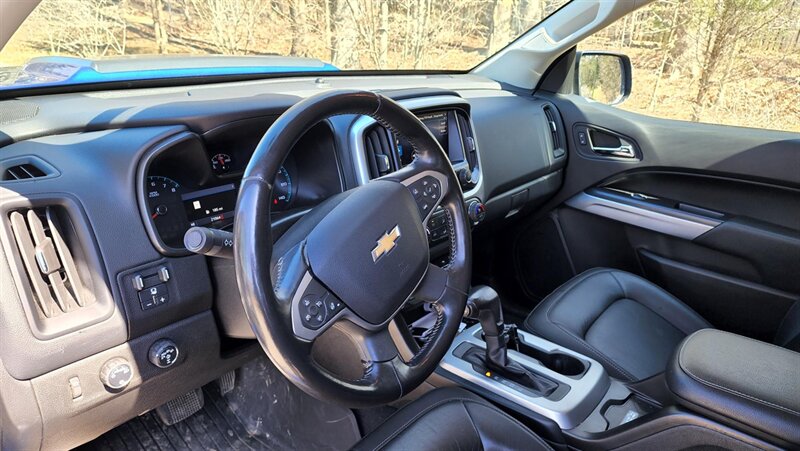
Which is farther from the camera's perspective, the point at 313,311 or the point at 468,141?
the point at 468,141

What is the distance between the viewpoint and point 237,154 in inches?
61.7

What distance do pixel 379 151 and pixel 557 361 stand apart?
830 mm

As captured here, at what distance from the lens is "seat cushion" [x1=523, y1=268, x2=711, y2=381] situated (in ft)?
5.95

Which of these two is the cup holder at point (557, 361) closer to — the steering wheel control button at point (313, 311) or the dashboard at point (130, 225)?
the dashboard at point (130, 225)

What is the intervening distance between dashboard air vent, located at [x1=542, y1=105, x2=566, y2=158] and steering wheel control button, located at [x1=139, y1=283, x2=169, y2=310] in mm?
1883

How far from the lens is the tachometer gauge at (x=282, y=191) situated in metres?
1.62

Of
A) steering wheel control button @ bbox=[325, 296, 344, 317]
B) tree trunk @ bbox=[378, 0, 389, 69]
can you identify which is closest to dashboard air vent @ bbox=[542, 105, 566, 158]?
tree trunk @ bbox=[378, 0, 389, 69]

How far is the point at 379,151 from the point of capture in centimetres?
169

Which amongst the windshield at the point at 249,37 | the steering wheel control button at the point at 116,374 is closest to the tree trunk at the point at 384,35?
the windshield at the point at 249,37

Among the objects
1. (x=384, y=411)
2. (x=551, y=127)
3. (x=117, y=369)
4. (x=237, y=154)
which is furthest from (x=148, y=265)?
(x=551, y=127)

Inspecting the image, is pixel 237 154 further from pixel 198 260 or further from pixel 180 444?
pixel 180 444

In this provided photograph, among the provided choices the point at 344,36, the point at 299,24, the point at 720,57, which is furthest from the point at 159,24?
the point at 720,57

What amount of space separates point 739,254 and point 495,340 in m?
1.27

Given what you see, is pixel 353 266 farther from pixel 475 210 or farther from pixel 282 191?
pixel 475 210
